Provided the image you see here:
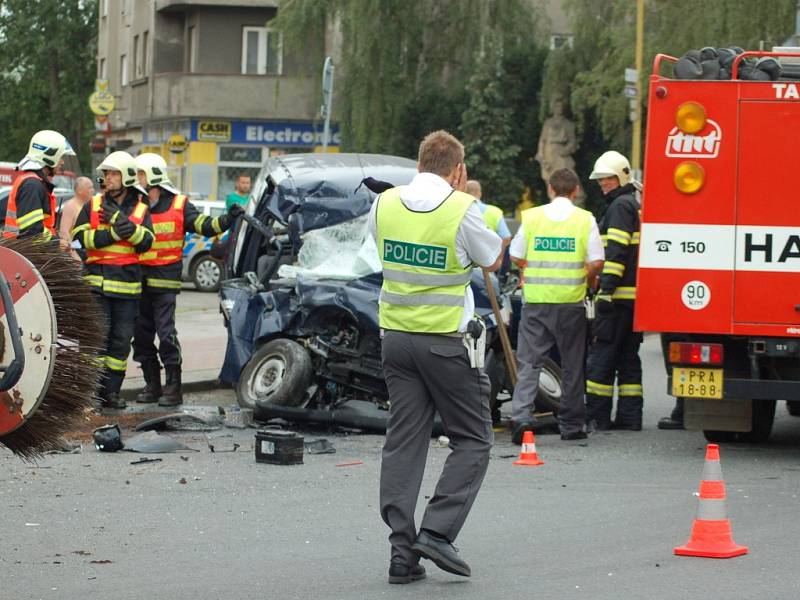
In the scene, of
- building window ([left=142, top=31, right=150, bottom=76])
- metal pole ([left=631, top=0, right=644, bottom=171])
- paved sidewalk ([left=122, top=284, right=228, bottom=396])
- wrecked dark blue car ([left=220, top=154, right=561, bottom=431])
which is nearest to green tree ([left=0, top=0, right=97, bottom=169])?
building window ([left=142, top=31, right=150, bottom=76])

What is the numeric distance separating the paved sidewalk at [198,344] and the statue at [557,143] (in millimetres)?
15024

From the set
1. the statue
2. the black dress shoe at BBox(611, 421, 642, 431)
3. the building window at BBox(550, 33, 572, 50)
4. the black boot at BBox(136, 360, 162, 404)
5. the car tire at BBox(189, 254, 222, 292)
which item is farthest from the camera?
the statue

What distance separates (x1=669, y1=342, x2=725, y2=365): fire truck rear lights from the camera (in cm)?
987

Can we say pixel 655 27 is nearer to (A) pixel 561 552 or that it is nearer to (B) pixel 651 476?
(B) pixel 651 476

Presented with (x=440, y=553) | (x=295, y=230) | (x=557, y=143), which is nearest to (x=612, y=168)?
(x=295, y=230)

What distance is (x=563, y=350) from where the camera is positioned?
11.0 metres

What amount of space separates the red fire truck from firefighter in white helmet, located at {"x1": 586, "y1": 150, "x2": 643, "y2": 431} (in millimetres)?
1253

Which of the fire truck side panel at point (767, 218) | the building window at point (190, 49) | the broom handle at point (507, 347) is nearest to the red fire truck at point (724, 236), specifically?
the fire truck side panel at point (767, 218)

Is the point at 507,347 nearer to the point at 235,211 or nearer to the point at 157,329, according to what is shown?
the point at 235,211

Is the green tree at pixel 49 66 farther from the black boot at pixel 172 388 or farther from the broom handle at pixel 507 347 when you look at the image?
the broom handle at pixel 507 347

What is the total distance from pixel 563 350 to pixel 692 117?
6.55 feet

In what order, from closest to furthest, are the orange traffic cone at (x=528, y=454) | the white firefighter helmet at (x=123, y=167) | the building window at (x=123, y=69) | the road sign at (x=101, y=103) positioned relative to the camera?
the orange traffic cone at (x=528, y=454) < the white firefighter helmet at (x=123, y=167) < the road sign at (x=101, y=103) < the building window at (x=123, y=69)

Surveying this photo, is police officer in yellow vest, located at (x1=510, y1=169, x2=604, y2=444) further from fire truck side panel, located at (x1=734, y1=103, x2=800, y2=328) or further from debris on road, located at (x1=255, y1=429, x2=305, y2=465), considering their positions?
debris on road, located at (x1=255, y1=429, x2=305, y2=465)

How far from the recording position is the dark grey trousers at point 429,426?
6.40 m
